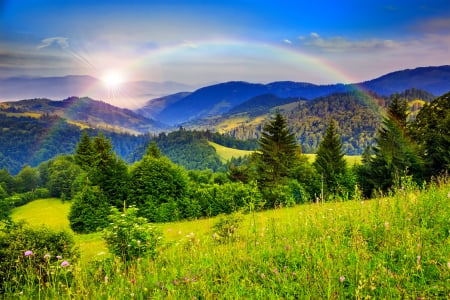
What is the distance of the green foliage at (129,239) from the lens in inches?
241

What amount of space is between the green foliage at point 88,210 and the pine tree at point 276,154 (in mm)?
21642

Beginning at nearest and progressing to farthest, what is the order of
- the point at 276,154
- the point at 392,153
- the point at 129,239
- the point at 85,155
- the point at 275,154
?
the point at 129,239 < the point at 392,153 < the point at 275,154 < the point at 276,154 < the point at 85,155

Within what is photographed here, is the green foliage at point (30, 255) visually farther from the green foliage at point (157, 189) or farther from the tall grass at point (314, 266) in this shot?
the green foliage at point (157, 189)

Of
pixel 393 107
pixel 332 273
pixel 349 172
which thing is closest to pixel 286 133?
pixel 349 172

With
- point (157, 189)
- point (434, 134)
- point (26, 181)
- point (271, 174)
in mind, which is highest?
point (434, 134)

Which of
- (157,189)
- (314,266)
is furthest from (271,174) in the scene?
(314,266)

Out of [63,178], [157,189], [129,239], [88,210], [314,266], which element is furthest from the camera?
[63,178]

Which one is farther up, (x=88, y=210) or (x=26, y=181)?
(x=88, y=210)

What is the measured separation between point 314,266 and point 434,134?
3775 cm

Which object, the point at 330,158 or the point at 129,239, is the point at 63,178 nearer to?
the point at 330,158

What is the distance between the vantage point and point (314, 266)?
408 centimetres

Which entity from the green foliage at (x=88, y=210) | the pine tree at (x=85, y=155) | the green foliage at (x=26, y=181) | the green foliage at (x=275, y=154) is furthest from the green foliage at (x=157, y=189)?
the green foliage at (x=26, y=181)

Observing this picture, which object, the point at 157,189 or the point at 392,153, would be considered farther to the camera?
the point at 157,189

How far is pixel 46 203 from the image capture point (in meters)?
95.8
